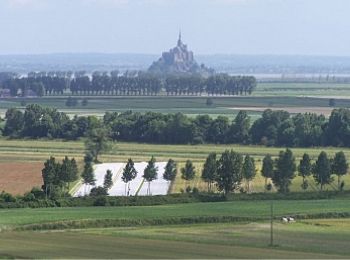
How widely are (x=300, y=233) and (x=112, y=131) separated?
130 ft

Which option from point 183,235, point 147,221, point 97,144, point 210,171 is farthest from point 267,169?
point 183,235

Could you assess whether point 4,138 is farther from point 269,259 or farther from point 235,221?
point 269,259

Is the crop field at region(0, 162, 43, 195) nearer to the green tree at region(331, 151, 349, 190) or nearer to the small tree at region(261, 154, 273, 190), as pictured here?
the small tree at region(261, 154, 273, 190)

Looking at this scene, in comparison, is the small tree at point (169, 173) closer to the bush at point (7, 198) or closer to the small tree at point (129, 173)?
the small tree at point (129, 173)

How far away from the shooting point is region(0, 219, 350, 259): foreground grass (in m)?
29.3

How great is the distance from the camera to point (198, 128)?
7231 cm

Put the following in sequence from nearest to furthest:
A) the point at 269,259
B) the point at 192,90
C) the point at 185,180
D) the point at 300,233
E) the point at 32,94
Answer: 1. the point at 269,259
2. the point at 300,233
3. the point at 185,180
4. the point at 32,94
5. the point at 192,90

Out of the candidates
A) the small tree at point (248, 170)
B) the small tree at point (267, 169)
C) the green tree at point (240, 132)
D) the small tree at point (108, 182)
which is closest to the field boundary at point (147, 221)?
the small tree at point (248, 170)

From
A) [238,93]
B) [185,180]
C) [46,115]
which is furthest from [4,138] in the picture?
[238,93]

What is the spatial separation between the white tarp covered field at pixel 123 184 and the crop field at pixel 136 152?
86 cm

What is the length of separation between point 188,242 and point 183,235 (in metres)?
1.68

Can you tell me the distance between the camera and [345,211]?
128 feet

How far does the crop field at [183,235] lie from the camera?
29609 mm

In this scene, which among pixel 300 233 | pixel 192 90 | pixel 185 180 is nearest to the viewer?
pixel 300 233
